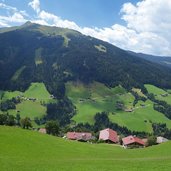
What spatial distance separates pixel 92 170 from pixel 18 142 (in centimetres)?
3257

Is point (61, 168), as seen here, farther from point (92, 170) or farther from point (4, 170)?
point (4, 170)

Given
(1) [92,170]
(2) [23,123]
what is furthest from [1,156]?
(2) [23,123]

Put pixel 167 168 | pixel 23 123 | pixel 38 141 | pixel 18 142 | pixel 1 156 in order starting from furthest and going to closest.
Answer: pixel 23 123 < pixel 38 141 < pixel 18 142 < pixel 1 156 < pixel 167 168

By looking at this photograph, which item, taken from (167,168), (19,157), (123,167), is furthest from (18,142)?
(167,168)

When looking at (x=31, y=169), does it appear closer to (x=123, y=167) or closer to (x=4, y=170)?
(x=4, y=170)

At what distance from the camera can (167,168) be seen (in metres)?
42.5

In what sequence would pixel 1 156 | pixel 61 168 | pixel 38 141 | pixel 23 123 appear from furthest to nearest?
pixel 23 123 < pixel 38 141 < pixel 1 156 < pixel 61 168

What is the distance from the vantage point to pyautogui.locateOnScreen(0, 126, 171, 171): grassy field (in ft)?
149

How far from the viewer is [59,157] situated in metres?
63.0

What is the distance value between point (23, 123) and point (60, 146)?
3858 inches

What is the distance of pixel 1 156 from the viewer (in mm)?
56344

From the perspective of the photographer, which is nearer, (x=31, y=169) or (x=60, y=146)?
(x=31, y=169)

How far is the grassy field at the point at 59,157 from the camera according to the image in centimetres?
4531

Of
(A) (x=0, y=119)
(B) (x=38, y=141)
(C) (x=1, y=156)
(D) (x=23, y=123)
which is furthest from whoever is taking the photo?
(A) (x=0, y=119)
